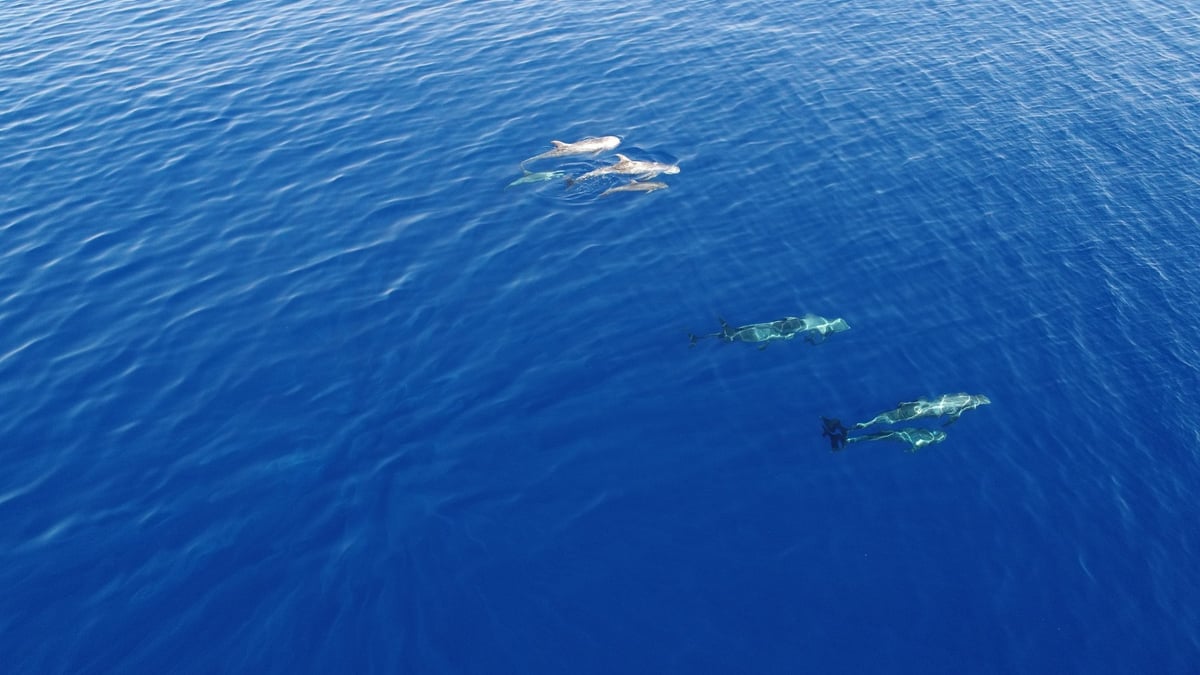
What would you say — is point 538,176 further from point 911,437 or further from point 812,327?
point 911,437

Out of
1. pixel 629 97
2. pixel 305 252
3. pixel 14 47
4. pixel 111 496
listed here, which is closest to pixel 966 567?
pixel 111 496

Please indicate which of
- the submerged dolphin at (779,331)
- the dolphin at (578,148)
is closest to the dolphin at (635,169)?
the dolphin at (578,148)

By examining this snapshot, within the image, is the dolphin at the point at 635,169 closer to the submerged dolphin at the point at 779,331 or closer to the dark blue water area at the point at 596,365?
the dark blue water area at the point at 596,365

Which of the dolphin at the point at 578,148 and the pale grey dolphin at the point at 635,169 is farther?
the dolphin at the point at 578,148

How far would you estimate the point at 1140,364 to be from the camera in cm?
3722

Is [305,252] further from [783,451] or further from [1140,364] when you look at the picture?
[1140,364]

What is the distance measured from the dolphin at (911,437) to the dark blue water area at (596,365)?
0.37 meters

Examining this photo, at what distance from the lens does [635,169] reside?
163ft

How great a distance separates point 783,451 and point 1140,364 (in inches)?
693

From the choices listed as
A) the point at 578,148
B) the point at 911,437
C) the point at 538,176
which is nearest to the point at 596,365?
the point at 911,437

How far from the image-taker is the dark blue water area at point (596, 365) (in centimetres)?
2805

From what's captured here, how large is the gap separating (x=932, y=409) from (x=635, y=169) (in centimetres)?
2310

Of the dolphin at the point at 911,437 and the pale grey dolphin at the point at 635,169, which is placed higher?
the pale grey dolphin at the point at 635,169

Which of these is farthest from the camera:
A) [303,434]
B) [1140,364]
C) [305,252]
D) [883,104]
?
[883,104]
